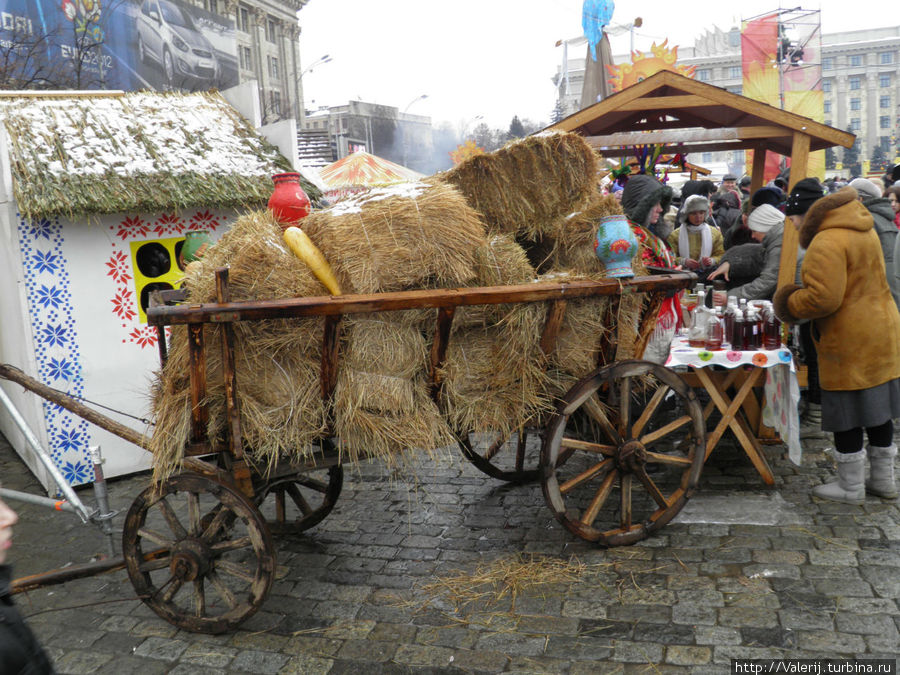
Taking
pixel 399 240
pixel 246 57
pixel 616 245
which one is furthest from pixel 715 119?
pixel 246 57

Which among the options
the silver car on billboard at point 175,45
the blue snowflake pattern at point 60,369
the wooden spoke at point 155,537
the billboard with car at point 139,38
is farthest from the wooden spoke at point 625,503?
the silver car on billboard at point 175,45

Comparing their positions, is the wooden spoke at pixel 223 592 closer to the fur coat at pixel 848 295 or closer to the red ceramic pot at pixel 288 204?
the red ceramic pot at pixel 288 204

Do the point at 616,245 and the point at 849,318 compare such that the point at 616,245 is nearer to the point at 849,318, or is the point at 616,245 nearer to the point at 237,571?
the point at 849,318

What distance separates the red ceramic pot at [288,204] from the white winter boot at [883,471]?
407cm

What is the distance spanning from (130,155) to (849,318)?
232 inches

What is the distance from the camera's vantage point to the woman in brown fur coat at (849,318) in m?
4.46

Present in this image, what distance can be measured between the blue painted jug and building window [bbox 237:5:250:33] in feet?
181

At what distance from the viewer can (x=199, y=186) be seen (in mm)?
6340

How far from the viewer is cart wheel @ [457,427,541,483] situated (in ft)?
14.2

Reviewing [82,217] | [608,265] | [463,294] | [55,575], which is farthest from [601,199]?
[82,217]

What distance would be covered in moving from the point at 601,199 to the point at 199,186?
12.3ft

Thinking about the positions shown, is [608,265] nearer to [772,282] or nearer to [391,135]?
[772,282]

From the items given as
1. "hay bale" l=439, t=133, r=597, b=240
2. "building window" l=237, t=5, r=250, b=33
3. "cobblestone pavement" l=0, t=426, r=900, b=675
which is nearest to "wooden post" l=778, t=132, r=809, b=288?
"cobblestone pavement" l=0, t=426, r=900, b=675

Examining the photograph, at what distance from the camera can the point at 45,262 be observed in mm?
5914
